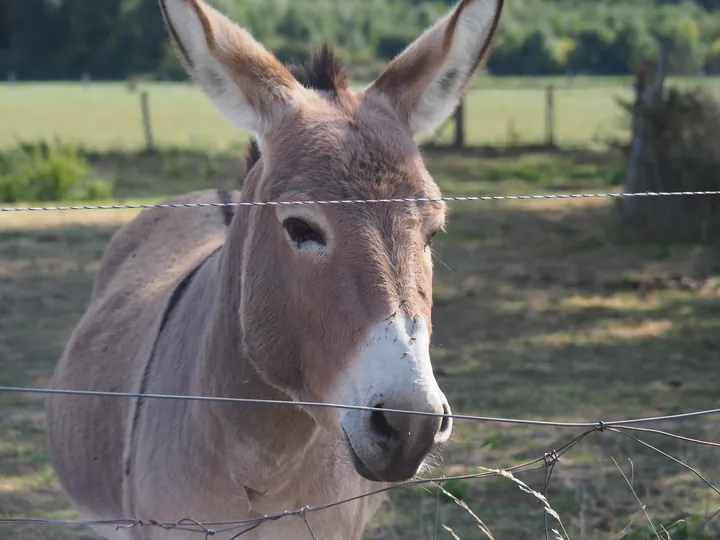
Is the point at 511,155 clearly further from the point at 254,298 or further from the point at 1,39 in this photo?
the point at 1,39

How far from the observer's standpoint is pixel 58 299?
9219 mm

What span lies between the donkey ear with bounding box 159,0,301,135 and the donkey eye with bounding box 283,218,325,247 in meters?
0.38

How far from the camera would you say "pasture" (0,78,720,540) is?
16.6 ft

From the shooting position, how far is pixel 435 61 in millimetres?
2943

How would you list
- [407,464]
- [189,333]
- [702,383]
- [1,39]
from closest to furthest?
[407,464] → [189,333] → [702,383] → [1,39]

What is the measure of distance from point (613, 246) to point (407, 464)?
9.77 meters

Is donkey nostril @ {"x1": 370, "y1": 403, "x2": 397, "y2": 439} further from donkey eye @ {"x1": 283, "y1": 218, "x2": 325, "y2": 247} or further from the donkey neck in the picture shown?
the donkey neck

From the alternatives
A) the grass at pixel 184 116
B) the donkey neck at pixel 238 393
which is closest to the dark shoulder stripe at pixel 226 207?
the donkey neck at pixel 238 393

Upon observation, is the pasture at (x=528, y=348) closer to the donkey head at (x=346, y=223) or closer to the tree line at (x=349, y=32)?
the donkey head at (x=346, y=223)

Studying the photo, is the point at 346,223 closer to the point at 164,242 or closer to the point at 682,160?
the point at 164,242

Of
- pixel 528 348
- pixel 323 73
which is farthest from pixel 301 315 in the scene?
pixel 528 348

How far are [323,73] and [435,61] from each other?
36cm

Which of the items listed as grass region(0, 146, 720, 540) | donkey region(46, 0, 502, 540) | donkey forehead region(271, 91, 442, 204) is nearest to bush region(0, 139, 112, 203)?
grass region(0, 146, 720, 540)

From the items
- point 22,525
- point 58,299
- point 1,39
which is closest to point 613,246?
point 58,299
